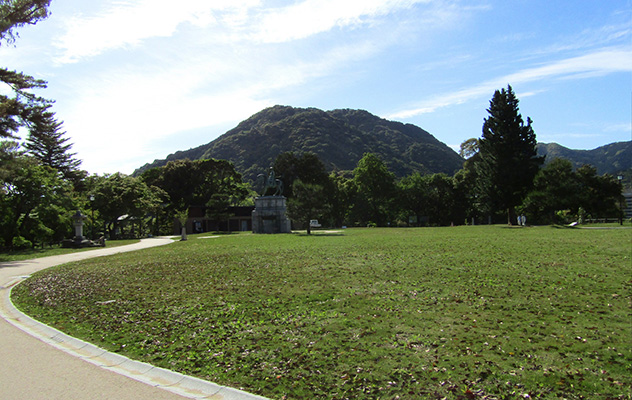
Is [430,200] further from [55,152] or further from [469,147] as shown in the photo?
[55,152]

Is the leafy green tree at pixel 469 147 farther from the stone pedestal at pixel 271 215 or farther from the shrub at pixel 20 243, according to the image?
the shrub at pixel 20 243

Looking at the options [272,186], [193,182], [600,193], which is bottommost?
[600,193]

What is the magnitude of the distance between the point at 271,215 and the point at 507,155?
28.2 metres

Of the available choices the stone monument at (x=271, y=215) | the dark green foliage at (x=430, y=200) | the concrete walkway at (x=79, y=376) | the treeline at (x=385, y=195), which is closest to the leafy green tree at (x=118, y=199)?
the stone monument at (x=271, y=215)

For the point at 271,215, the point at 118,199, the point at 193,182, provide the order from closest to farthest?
the point at 271,215 → the point at 118,199 → the point at 193,182

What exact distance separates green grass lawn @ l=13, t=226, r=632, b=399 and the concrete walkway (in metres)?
0.33

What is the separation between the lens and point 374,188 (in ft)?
226

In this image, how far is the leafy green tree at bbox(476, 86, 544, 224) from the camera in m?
44.8

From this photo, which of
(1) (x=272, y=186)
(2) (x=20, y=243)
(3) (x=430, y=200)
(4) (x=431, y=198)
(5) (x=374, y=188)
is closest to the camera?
(2) (x=20, y=243)

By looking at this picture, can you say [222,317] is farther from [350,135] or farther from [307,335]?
[350,135]

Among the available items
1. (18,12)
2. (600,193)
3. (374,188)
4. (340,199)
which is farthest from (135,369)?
(340,199)

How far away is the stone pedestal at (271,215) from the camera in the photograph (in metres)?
48.0

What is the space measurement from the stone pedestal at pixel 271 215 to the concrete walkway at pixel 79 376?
132ft

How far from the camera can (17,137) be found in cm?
2750
